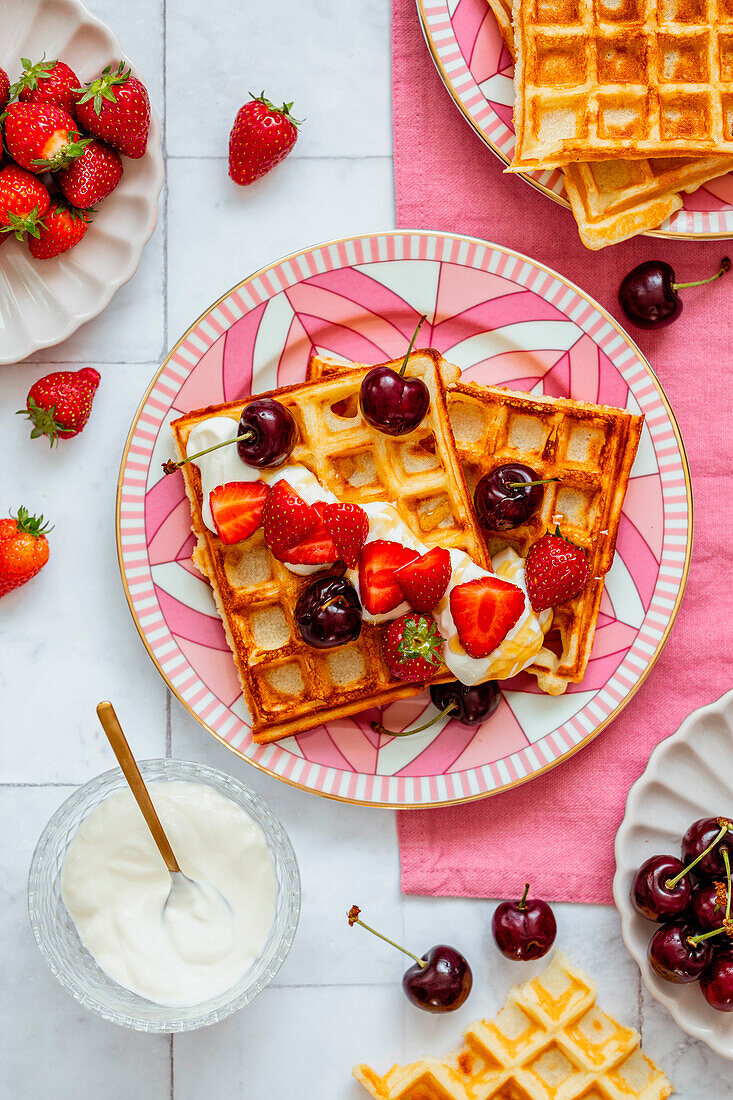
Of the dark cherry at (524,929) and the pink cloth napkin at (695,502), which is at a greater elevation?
the pink cloth napkin at (695,502)

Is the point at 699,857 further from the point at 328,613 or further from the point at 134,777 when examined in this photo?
the point at 134,777

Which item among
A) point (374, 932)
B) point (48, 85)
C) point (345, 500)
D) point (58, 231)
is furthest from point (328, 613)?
point (48, 85)

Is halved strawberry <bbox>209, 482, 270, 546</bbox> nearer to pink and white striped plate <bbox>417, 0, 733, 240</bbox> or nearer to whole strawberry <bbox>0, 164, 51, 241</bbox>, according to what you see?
whole strawberry <bbox>0, 164, 51, 241</bbox>

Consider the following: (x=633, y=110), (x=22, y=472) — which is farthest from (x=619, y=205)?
(x=22, y=472)

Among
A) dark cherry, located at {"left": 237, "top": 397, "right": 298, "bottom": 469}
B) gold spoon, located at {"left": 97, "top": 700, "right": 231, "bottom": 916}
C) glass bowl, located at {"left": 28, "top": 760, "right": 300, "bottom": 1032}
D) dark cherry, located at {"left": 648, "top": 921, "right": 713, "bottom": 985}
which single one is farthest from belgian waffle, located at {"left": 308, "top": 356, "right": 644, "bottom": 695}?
gold spoon, located at {"left": 97, "top": 700, "right": 231, "bottom": 916}

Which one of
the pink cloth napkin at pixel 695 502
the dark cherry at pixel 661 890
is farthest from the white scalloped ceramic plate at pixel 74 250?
the dark cherry at pixel 661 890

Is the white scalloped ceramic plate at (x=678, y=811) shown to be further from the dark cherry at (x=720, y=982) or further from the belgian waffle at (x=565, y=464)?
the belgian waffle at (x=565, y=464)

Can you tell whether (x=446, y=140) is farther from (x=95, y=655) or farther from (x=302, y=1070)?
(x=302, y=1070)
